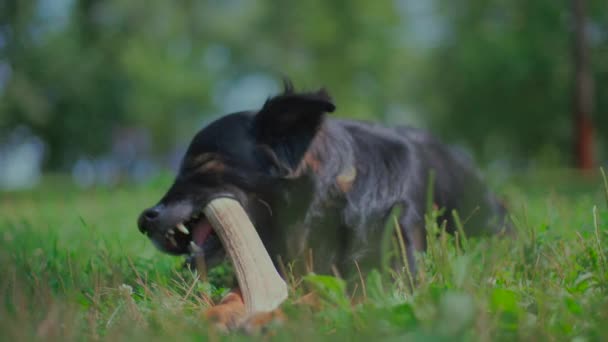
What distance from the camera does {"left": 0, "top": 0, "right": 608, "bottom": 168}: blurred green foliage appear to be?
21922 mm

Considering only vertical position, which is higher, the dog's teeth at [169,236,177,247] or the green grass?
the green grass

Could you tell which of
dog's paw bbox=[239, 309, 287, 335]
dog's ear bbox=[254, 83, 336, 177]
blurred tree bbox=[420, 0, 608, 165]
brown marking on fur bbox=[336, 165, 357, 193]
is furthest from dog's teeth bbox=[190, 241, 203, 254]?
blurred tree bbox=[420, 0, 608, 165]

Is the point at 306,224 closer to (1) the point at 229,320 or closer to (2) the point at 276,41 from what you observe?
(1) the point at 229,320

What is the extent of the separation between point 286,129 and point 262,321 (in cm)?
142

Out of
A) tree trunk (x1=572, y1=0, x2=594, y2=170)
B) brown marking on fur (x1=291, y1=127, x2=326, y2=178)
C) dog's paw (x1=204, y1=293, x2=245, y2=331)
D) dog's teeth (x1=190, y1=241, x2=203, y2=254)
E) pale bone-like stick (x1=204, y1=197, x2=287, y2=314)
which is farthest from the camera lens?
tree trunk (x1=572, y1=0, x2=594, y2=170)

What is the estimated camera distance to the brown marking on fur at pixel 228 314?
7.18 feet

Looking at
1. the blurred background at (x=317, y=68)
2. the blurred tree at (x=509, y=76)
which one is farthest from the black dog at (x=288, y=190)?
the blurred tree at (x=509, y=76)

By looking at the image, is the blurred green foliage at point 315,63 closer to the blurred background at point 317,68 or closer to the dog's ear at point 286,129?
the blurred background at point 317,68

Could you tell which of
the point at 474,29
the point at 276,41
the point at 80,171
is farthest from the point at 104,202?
the point at 80,171

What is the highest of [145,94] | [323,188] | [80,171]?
[323,188]

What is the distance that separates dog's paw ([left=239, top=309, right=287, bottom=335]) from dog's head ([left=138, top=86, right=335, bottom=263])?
1.04 meters

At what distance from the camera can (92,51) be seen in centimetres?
2566

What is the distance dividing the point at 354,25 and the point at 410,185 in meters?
26.0

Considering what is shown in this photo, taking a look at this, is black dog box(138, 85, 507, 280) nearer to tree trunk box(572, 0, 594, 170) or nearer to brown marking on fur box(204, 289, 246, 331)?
brown marking on fur box(204, 289, 246, 331)
